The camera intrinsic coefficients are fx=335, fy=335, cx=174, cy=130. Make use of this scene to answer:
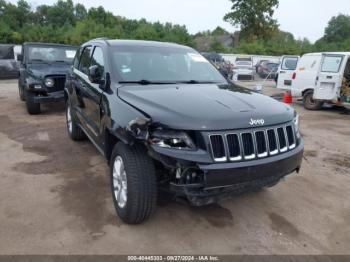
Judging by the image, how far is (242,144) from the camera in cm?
288

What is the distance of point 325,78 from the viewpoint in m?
9.91

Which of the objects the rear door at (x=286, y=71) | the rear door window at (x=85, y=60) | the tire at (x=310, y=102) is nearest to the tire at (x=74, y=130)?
the rear door window at (x=85, y=60)

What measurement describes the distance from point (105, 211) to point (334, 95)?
848 cm

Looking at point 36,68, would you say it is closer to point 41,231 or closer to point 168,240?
point 41,231

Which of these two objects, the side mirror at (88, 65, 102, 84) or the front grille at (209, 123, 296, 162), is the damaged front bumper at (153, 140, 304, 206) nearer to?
the front grille at (209, 123, 296, 162)

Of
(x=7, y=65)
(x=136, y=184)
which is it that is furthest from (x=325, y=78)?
(x=7, y=65)

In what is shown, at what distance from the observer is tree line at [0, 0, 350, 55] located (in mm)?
30263

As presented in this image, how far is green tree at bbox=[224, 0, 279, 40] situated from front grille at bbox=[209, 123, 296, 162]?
44.9 metres

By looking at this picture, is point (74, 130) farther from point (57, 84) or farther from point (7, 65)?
point (7, 65)

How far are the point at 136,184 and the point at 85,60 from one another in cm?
288

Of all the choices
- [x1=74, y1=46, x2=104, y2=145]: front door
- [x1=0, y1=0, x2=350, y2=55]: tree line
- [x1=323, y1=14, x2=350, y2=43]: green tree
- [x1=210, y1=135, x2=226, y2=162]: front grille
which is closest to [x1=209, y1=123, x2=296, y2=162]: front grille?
[x1=210, y1=135, x2=226, y2=162]: front grille


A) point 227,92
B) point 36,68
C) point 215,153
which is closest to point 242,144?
point 215,153

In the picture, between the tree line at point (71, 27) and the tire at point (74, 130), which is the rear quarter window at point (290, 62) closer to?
the tire at point (74, 130)

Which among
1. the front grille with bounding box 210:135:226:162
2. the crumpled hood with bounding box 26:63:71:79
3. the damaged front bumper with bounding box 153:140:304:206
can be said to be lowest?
the damaged front bumper with bounding box 153:140:304:206
